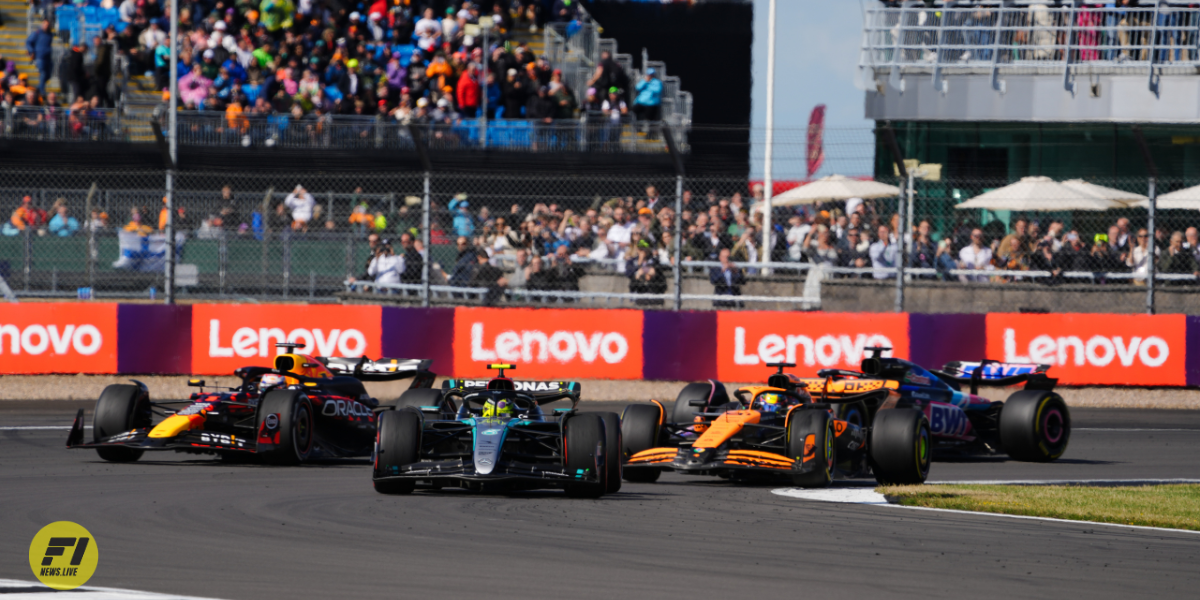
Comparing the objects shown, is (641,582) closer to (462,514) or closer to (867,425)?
(462,514)

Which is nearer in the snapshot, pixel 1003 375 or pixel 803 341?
pixel 1003 375

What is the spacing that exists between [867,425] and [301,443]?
435 cm

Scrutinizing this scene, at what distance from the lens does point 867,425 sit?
39.0 ft

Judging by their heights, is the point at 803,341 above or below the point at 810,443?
above

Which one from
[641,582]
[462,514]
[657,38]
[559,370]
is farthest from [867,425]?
[657,38]

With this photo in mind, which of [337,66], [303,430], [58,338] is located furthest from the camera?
[337,66]

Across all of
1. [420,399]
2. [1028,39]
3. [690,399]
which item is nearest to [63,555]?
[420,399]

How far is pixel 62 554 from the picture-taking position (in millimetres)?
7297

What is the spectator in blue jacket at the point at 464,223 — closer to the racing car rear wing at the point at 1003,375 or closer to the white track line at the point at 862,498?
the racing car rear wing at the point at 1003,375

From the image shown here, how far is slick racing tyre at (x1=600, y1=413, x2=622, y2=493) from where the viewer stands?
32.6 feet

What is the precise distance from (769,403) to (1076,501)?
7.63 feet

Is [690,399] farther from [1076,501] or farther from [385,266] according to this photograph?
[385,266]

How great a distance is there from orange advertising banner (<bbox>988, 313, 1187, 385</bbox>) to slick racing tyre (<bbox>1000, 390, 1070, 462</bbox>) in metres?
4.60

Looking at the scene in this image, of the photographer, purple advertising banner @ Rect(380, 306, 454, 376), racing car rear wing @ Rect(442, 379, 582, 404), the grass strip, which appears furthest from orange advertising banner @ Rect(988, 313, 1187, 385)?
racing car rear wing @ Rect(442, 379, 582, 404)
